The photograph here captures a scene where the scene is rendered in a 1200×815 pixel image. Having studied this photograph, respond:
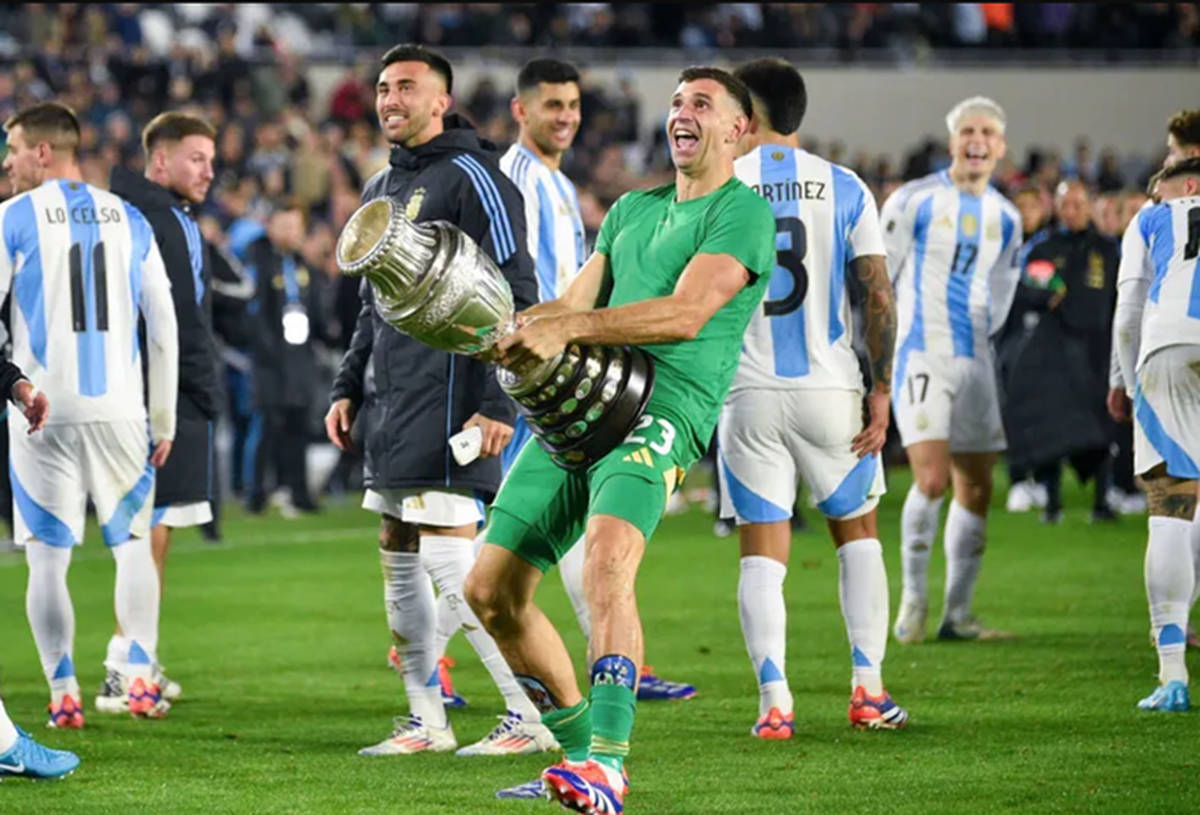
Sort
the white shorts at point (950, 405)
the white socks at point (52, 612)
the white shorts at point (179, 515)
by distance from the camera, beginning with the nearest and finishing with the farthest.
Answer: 1. the white socks at point (52, 612)
2. the white shorts at point (179, 515)
3. the white shorts at point (950, 405)

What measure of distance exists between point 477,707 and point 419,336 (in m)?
3.35

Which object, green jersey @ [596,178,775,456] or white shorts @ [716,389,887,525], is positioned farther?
white shorts @ [716,389,887,525]

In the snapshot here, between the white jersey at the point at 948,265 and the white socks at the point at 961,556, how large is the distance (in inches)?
29.4

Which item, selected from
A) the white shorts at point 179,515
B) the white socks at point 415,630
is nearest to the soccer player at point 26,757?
the white socks at point 415,630

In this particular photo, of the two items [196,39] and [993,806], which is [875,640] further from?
[196,39]

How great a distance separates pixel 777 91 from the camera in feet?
25.7

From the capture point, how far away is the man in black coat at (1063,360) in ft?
50.5

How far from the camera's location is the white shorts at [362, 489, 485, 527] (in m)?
7.40

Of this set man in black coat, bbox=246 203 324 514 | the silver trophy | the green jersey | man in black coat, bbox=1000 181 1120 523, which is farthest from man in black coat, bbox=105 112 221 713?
man in black coat, bbox=246 203 324 514

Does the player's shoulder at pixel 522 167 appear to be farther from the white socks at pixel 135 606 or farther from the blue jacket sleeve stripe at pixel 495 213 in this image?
the white socks at pixel 135 606

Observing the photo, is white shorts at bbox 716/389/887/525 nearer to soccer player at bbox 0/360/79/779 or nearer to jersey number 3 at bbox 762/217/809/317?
jersey number 3 at bbox 762/217/809/317

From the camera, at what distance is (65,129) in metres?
8.38

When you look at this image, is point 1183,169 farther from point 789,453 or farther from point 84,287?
point 84,287

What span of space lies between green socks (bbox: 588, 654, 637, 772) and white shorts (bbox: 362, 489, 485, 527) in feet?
5.52
